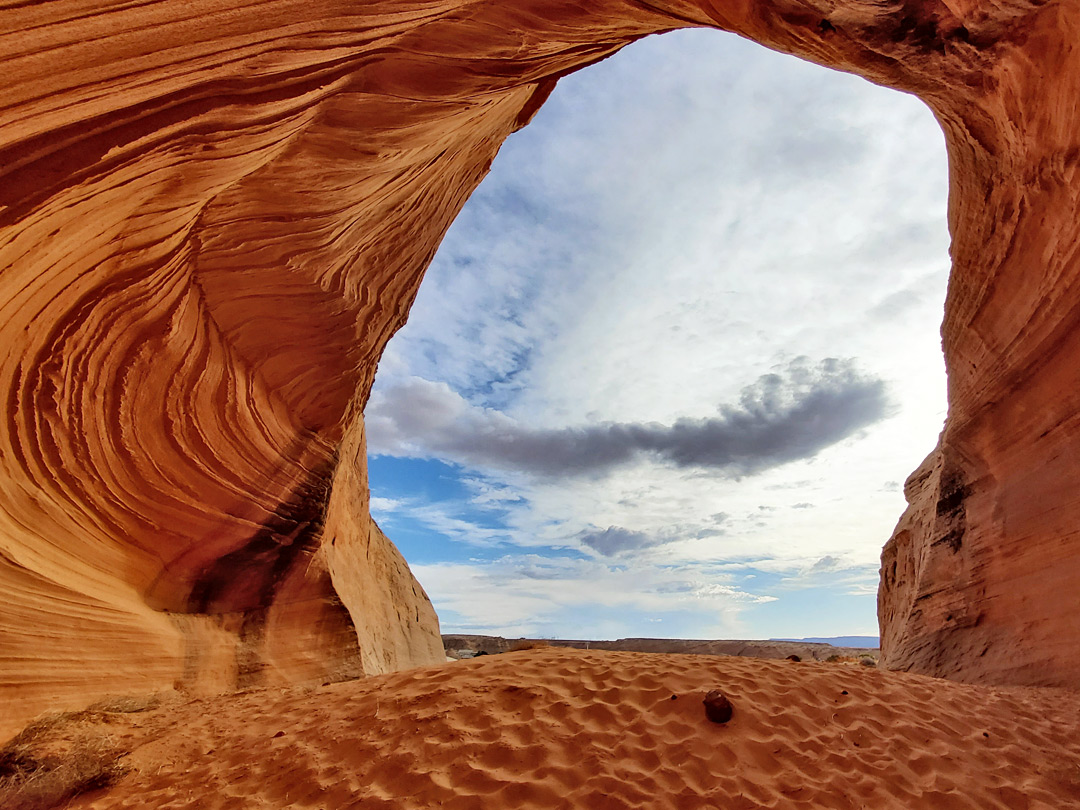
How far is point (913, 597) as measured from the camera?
24.9 ft

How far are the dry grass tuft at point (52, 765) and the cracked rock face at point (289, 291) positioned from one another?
245 millimetres

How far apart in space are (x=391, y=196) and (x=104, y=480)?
4095 millimetres

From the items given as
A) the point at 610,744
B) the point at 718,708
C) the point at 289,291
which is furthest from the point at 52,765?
the point at 718,708

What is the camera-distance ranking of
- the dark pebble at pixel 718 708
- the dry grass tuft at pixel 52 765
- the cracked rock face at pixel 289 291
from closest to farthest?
the cracked rock face at pixel 289 291 → the dry grass tuft at pixel 52 765 → the dark pebble at pixel 718 708

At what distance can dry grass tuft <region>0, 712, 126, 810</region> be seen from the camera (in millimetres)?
3379

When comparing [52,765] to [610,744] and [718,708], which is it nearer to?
[610,744]

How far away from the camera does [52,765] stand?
3607 millimetres

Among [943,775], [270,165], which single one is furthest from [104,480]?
[943,775]

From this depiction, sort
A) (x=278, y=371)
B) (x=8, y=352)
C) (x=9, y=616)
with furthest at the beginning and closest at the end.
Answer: (x=278, y=371), (x=9, y=616), (x=8, y=352)

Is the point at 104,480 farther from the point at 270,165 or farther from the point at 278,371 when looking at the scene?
the point at 270,165

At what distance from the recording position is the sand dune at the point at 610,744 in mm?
3414

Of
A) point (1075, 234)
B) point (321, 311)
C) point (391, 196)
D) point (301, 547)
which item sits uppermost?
point (391, 196)

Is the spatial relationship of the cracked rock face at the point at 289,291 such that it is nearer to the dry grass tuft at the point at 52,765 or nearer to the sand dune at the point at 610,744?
the dry grass tuft at the point at 52,765

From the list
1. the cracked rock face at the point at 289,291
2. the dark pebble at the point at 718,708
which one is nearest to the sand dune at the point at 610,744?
the dark pebble at the point at 718,708
